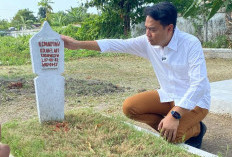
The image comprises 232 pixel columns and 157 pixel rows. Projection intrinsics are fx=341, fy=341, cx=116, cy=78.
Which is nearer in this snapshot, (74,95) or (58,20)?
(74,95)

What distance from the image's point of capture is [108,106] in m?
5.20

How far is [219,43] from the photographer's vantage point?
12930 millimetres

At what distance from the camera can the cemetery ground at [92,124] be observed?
2912 millimetres

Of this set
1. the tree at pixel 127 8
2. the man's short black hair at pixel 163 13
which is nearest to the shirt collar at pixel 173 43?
the man's short black hair at pixel 163 13

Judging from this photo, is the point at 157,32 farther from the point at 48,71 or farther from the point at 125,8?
the point at 125,8

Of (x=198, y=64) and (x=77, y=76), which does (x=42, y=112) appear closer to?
(x=198, y=64)

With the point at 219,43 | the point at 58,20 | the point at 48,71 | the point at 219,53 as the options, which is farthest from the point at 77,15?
the point at 48,71

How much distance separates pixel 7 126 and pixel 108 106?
186 centimetres

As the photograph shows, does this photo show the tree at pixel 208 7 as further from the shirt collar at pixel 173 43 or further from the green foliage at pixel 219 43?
the shirt collar at pixel 173 43

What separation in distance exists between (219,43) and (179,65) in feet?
34.2

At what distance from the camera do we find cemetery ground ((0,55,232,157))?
291cm

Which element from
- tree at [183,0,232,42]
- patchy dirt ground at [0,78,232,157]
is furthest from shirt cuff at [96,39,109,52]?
tree at [183,0,232,42]

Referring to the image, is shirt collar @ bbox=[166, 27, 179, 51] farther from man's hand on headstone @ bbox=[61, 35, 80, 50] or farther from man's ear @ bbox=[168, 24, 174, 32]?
man's hand on headstone @ bbox=[61, 35, 80, 50]

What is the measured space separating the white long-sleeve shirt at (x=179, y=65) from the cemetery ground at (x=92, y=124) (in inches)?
19.1
